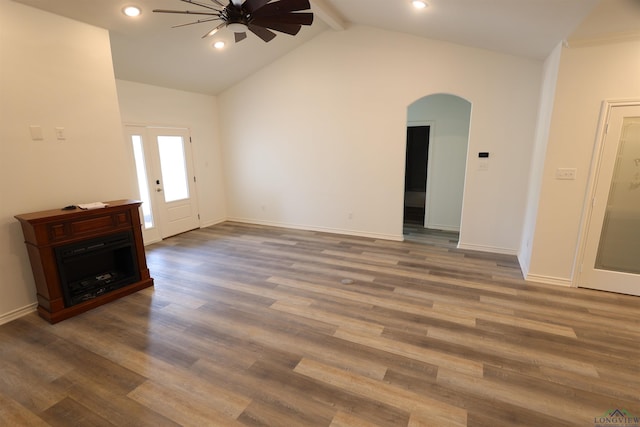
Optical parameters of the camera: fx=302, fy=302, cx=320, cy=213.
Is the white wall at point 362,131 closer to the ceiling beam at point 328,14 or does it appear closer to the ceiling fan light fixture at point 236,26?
the ceiling beam at point 328,14

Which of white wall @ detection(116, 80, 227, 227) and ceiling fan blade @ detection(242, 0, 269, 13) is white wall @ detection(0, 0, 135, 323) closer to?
white wall @ detection(116, 80, 227, 227)

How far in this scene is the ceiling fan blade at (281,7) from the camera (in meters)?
2.29

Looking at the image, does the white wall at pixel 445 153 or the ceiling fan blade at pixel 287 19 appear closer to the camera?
the ceiling fan blade at pixel 287 19

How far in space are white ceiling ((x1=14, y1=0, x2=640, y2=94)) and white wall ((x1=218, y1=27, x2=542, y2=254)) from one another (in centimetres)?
27

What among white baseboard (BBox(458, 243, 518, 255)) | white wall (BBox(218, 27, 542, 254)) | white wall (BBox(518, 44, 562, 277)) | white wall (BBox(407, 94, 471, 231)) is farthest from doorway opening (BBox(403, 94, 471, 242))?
white wall (BBox(518, 44, 562, 277))

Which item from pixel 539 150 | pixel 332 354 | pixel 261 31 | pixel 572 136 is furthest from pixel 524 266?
pixel 261 31

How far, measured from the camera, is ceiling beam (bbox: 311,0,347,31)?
3916 mm

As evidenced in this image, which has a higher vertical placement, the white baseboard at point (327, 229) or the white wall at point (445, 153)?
the white wall at point (445, 153)

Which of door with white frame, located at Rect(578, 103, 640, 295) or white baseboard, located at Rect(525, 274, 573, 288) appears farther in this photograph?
white baseboard, located at Rect(525, 274, 573, 288)

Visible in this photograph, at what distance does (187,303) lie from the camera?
10.8 ft

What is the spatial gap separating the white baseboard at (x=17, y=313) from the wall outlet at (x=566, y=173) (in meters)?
5.84

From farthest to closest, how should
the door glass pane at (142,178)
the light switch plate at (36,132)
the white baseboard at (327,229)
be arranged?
the white baseboard at (327,229)
the door glass pane at (142,178)
the light switch plate at (36,132)

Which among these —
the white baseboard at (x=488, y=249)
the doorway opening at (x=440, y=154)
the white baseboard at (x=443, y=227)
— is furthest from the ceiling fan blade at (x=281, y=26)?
the white baseboard at (x=443, y=227)

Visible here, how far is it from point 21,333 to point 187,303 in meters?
1.41
